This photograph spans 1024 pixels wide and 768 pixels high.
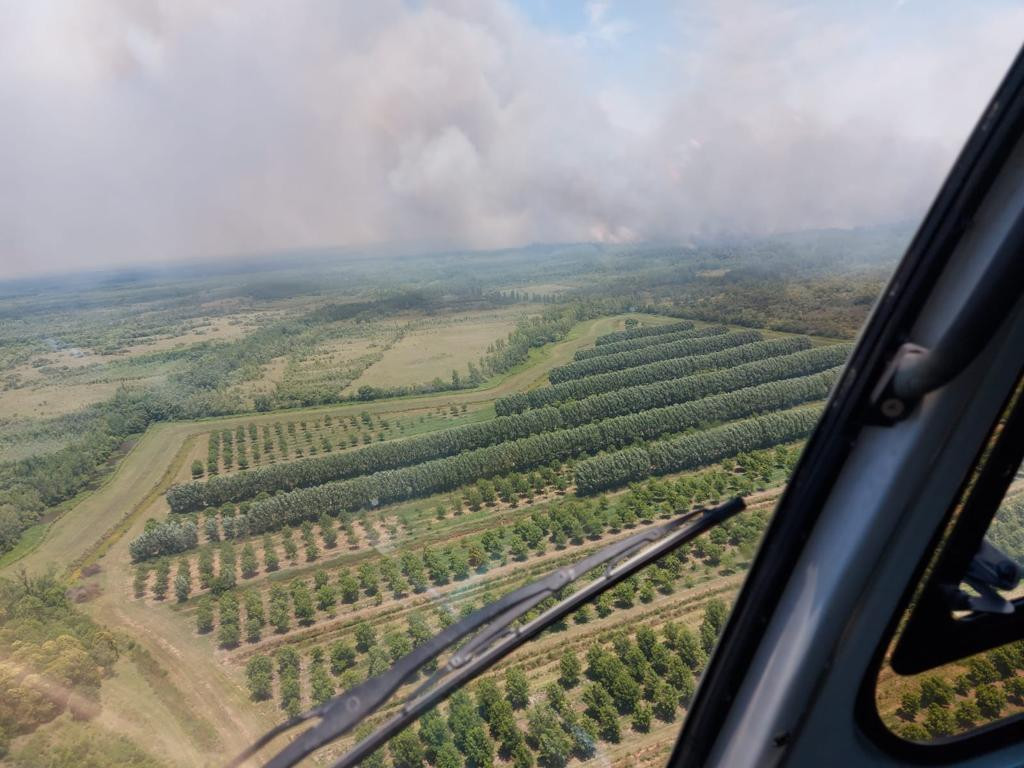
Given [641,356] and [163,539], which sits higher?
[163,539]

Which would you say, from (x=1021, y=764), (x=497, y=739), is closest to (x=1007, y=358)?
(x=1021, y=764)

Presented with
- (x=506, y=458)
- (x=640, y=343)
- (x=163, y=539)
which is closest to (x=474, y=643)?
(x=163, y=539)

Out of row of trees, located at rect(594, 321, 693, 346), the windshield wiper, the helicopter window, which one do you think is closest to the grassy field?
the windshield wiper

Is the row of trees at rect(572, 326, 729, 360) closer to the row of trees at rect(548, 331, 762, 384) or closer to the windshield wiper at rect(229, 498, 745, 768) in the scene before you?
the row of trees at rect(548, 331, 762, 384)

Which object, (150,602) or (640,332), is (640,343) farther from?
(150,602)

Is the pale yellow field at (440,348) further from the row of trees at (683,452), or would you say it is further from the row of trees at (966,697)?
the row of trees at (966,697)

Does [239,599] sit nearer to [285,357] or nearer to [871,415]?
[871,415]
